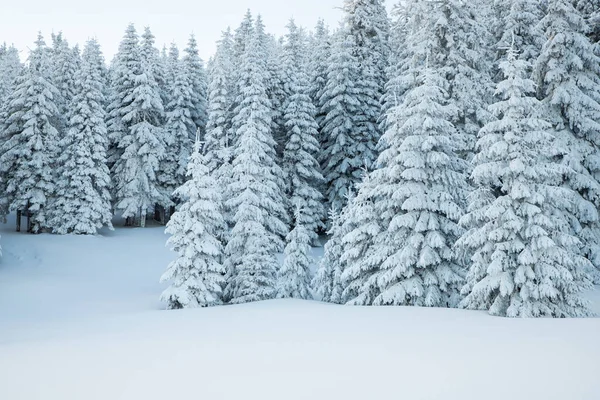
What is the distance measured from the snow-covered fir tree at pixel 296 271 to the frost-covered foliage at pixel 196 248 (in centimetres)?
263

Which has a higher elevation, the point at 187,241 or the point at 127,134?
the point at 127,134

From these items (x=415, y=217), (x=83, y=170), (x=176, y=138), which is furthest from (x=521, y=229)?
(x=176, y=138)

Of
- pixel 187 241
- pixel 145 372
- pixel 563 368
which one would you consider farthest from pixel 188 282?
pixel 563 368

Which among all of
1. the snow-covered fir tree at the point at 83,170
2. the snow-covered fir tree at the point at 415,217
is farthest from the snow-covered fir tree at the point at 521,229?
the snow-covered fir tree at the point at 83,170

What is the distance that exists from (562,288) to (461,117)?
9.97 m

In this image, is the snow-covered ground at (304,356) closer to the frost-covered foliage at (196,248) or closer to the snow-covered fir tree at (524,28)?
the frost-covered foliage at (196,248)

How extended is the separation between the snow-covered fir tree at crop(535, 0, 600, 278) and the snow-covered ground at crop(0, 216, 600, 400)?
1276 centimetres

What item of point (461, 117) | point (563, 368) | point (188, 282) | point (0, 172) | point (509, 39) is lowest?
point (188, 282)

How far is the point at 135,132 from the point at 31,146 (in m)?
7.66

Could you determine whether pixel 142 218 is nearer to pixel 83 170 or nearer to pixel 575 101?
pixel 83 170

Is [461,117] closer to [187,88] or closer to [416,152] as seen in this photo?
[416,152]

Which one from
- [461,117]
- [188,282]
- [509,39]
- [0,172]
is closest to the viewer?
[188,282]

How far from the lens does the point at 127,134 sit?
41.3 metres

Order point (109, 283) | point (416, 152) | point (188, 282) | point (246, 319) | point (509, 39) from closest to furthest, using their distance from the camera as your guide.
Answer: point (246, 319) < point (416, 152) < point (188, 282) < point (509, 39) < point (109, 283)
